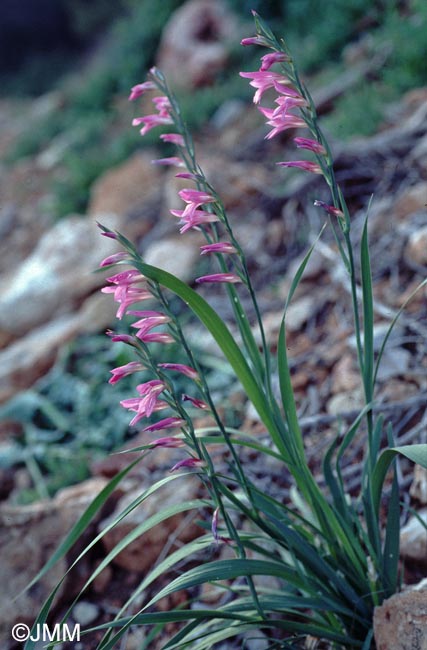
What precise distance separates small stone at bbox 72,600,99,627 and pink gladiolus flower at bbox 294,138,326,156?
1429mm

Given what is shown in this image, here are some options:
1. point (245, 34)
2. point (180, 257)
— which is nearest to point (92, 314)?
point (180, 257)

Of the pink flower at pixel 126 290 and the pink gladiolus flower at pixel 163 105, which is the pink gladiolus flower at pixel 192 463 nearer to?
the pink flower at pixel 126 290

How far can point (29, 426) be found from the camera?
3145mm

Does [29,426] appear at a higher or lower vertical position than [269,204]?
lower

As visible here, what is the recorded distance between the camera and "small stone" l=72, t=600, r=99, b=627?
1.94 m

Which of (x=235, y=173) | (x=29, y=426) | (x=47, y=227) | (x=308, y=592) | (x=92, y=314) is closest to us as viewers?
(x=308, y=592)

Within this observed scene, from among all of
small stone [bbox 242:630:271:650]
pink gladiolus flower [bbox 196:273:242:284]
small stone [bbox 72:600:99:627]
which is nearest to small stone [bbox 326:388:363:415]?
small stone [bbox 242:630:271:650]

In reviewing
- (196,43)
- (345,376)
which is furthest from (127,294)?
(196,43)

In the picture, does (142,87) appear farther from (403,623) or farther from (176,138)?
(403,623)

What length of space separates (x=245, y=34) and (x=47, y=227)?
2.74 metres

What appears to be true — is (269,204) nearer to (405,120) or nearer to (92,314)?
(405,120)

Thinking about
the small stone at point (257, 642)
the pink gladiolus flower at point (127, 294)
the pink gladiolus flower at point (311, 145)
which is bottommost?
the small stone at point (257, 642)

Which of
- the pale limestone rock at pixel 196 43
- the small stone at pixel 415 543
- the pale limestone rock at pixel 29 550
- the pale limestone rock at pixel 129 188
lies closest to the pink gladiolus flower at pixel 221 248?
the small stone at pixel 415 543

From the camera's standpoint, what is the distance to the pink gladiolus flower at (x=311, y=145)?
1.17 metres
